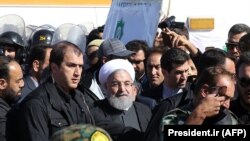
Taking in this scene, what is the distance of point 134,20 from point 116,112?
4867 mm

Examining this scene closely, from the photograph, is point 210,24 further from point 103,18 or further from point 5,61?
point 5,61

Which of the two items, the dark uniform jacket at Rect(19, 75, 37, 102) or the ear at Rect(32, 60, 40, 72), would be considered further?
the ear at Rect(32, 60, 40, 72)

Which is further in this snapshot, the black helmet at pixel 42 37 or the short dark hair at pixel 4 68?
the black helmet at pixel 42 37

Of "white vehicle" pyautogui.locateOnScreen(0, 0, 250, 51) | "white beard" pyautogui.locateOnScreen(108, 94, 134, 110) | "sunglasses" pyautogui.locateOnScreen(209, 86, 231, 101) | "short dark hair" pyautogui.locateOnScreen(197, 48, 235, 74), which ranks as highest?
"sunglasses" pyautogui.locateOnScreen(209, 86, 231, 101)

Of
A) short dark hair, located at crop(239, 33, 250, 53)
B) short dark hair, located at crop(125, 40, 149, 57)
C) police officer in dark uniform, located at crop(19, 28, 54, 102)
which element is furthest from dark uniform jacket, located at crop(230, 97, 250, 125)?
short dark hair, located at crop(125, 40, 149, 57)

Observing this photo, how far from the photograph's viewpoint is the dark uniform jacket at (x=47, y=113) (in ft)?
18.3

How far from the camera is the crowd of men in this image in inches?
194

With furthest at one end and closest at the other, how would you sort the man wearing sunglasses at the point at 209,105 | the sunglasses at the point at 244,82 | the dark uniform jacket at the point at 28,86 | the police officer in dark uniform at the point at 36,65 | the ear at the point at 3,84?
the police officer in dark uniform at the point at 36,65 → the dark uniform jacket at the point at 28,86 → the ear at the point at 3,84 → the sunglasses at the point at 244,82 → the man wearing sunglasses at the point at 209,105

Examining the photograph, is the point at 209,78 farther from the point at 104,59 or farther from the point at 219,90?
the point at 104,59

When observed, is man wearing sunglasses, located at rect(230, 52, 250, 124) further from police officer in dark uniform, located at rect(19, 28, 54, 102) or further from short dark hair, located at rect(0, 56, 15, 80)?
police officer in dark uniform, located at rect(19, 28, 54, 102)

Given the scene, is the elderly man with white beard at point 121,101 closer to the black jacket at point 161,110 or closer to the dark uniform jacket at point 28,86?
the black jacket at point 161,110

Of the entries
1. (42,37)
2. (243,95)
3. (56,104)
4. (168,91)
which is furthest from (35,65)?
(42,37)

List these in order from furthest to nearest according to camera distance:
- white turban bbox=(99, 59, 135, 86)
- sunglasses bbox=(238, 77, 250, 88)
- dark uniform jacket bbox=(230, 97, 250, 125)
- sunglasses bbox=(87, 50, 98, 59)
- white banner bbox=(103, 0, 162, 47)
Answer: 1. white banner bbox=(103, 0, 162, 47)
2. sunglasses bbox=(87, 50, 98, 59)
3. white turban bbox=(99, 59, 135, 86)
4. sunglasses bbox=(238, 77, 250, 88)
5. dark uniform jacket bbox=(230, 97, 250, 125)

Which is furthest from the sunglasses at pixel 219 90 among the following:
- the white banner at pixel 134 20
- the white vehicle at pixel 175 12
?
the white vehicle at pixel 175 12
